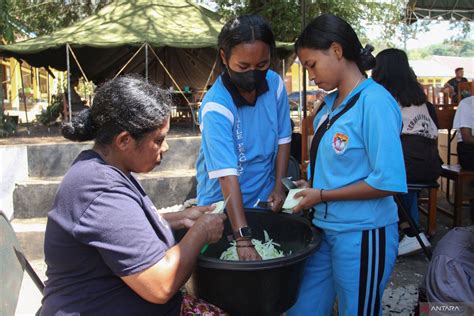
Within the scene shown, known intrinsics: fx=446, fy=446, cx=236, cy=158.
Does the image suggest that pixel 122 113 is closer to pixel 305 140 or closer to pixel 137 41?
pixel 305 140

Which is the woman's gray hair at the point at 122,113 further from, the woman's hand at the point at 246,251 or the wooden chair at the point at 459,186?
the wooden chair at the point at 459,186

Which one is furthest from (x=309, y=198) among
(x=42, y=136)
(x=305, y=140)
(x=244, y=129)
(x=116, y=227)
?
(x=42, y=136)

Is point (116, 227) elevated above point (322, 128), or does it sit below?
below

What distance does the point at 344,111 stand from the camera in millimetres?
1639

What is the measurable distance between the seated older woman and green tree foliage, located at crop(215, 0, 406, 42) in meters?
5.62

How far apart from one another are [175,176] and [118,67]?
6436 mm

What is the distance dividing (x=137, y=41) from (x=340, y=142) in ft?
23.5

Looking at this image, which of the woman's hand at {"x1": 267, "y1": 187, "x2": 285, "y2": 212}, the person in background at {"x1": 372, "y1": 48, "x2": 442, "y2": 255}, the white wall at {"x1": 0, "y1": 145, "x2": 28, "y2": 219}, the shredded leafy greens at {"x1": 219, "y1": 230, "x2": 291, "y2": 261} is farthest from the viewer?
the white wall at {"x1": 0, "y1": 145, "x2": 28, "y2": 219}

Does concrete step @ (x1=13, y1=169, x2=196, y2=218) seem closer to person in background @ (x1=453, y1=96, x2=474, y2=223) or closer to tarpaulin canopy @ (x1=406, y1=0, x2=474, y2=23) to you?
person in background @ (x1=453, y1=96, x2=474, y2=223)

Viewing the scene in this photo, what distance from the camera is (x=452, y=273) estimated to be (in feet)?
6.67

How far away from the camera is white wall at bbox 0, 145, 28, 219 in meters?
4.77

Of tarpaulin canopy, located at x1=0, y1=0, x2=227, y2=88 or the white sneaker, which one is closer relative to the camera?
A: the white sneaker

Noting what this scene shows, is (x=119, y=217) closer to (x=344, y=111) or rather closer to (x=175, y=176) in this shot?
(x=344, y=111)

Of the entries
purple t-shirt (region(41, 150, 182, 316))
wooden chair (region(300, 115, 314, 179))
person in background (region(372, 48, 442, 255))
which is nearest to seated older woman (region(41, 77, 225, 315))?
purple t-shirt (region(41, 150, 182, 316))
